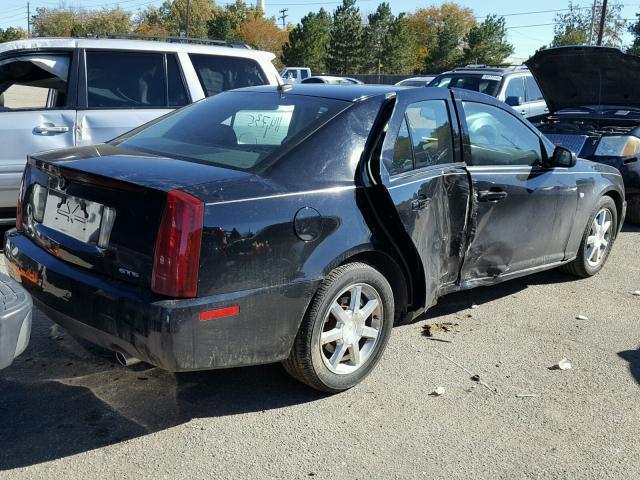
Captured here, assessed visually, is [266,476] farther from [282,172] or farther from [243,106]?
[243,106]

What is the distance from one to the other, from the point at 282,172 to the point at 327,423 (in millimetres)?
1275

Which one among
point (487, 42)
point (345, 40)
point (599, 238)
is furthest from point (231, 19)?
point (599, 238)

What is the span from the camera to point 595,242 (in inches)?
231

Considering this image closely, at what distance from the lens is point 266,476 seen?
9.45 ft

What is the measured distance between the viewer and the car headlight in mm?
7770

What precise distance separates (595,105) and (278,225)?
22.8 feet

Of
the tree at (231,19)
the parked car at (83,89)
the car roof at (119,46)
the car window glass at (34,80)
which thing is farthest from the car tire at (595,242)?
the tree at (231,19)

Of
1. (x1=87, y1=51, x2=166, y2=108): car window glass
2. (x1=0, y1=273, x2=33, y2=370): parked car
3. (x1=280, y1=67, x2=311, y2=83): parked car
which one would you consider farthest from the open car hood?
(x1=280, y1=67, x2=311, y2=83): parked car

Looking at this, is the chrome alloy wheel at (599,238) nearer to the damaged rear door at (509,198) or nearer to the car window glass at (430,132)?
the damaged rear door at (509,198)

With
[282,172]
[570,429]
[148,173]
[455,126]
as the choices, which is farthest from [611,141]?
[148,173]

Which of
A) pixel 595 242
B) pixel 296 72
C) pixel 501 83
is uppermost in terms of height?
pixel 501 83

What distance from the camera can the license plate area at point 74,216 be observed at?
10.3 ft

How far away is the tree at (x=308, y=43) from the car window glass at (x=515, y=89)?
144 ft

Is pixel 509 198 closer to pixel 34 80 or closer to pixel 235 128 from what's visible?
pixel 235 128
